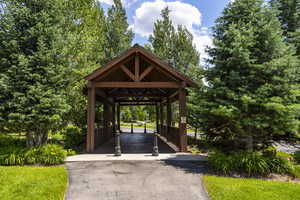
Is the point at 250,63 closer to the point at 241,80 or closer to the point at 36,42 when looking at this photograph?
the point at 241,80

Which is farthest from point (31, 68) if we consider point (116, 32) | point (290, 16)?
point (116, 32)

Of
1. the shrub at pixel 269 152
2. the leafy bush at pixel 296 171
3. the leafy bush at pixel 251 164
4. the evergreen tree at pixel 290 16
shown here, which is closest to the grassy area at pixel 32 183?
the leafy bush at pixel 251 164

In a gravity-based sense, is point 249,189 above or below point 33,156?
below

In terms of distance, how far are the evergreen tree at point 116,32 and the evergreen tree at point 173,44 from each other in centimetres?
448

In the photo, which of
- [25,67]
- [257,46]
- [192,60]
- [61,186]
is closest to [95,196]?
[61,186]

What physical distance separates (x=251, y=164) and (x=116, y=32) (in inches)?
983

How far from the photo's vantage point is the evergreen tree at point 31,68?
24.6ft

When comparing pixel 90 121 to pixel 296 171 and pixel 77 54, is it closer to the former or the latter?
pixel 77 54

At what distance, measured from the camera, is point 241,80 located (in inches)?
268

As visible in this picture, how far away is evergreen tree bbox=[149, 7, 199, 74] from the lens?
2567 centimetres

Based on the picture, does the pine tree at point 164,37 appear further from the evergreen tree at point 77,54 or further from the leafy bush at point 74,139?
the leafy bush at point 74,139

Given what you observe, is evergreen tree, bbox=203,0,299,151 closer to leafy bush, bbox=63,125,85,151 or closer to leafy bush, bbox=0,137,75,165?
leafy bush, bbox=0,137,75,165

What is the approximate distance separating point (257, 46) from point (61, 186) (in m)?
8.15

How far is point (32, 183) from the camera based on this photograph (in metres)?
5.35
